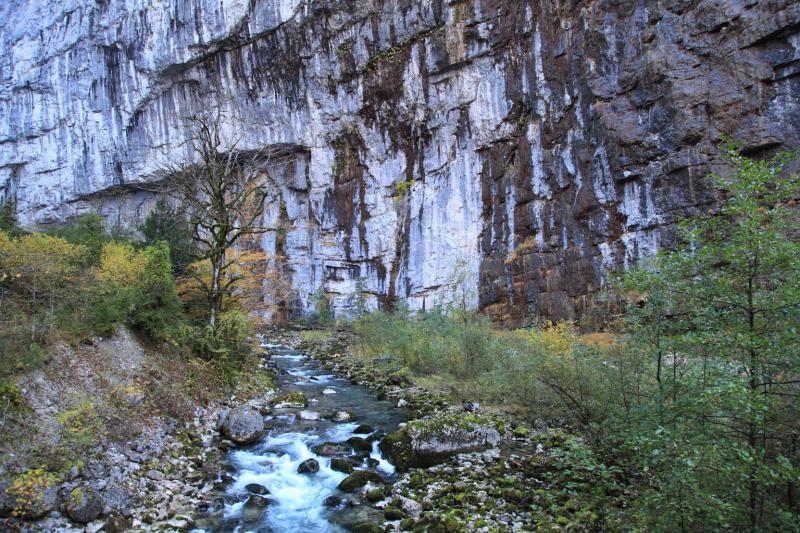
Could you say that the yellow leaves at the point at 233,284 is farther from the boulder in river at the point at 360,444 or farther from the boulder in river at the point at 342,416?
the boulder in river at the point at 360,444

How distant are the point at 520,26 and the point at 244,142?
1130 inches

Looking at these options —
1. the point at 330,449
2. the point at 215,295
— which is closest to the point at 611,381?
the point at 330,449

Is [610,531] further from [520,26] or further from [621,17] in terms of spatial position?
[520,26]

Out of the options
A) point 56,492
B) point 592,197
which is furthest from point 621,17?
point 56,492

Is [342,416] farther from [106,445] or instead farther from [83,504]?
[83,504]

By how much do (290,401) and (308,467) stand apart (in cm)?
493

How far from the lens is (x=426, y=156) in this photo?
39.5 m

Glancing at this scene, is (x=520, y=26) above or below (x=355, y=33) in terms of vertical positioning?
below

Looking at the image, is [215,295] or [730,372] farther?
[215,295]

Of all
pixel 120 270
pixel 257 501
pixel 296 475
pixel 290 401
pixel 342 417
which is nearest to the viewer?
pixel 257 501

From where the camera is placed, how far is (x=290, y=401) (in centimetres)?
1341

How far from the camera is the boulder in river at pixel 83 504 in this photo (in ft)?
18.5

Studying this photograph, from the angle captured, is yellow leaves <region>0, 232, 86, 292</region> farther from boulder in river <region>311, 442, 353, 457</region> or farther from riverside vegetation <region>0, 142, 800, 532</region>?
boulder in river <region>311, 442, 353, 457</region>

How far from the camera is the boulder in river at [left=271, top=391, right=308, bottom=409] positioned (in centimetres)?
1305
